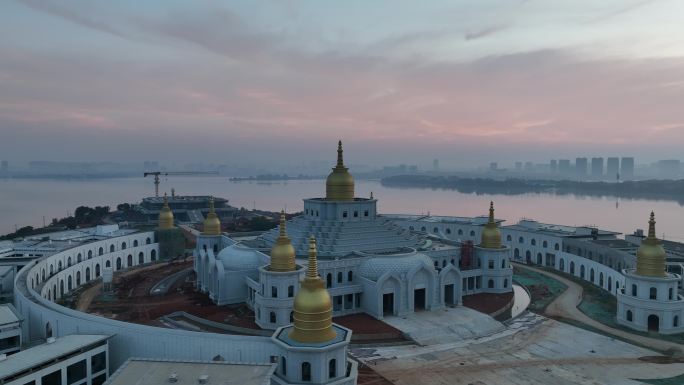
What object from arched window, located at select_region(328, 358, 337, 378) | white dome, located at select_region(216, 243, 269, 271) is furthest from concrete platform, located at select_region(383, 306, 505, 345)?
arched window, located at select_region(328, 358, 337, 378)

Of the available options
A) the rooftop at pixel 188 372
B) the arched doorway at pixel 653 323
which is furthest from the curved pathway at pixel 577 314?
the rooftop at pixel 188 372

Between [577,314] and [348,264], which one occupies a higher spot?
[348,264]

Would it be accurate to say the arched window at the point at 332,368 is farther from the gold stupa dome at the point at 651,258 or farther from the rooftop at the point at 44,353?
the gold stupa dome at the point at 651,258

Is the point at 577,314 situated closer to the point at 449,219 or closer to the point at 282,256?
the point at 282,256

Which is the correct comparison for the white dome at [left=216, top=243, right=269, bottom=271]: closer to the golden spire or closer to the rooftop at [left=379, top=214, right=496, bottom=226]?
the golden spire

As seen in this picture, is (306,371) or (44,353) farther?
(44,353)

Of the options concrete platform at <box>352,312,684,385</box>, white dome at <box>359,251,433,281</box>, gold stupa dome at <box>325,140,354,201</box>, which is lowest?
concrete platform at <box>352,312,684,385</box>

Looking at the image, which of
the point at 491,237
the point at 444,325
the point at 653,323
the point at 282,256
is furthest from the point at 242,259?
the point at 653,323
